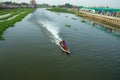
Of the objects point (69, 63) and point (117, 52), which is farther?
point (117, 52)

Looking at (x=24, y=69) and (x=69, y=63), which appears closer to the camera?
(x=24, y=69)

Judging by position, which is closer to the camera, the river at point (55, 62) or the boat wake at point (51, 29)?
the river at point (55, 62)

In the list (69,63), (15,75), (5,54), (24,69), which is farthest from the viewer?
(5,54)

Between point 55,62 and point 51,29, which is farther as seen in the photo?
point 51,29

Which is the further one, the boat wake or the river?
the boat wake

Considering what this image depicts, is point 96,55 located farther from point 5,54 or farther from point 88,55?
point 5,54

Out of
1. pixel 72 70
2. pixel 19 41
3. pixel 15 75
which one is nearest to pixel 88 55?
pixel 72 70

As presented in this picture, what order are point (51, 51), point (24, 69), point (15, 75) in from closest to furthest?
point (15, 75), point (24, 69), point (51, 51)

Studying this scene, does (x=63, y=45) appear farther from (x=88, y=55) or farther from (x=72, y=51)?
(x=88, y=55)

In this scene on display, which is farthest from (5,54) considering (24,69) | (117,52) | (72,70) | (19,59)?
(117,52)
